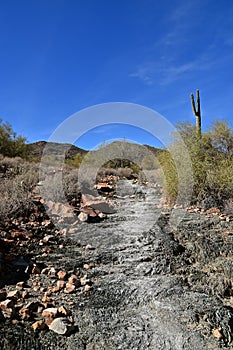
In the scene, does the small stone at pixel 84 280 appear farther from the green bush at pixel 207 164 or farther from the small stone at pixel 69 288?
the green bush at pixel 207 164

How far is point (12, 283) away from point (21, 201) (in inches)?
132

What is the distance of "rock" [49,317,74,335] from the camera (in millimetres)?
3117

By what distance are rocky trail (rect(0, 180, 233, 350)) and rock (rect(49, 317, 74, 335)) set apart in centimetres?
3

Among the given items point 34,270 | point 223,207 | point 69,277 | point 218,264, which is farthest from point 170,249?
point 223,207

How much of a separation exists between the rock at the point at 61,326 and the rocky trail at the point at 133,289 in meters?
0.03

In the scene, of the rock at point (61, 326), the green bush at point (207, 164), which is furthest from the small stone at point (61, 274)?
the green bush at point (207, 164)

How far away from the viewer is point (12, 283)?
417 centimetres

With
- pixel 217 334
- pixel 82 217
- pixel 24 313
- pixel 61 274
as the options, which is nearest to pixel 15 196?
pixel 82 217

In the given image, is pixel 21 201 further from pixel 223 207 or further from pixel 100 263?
pixel 223 207

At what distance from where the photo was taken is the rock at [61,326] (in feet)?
10.2

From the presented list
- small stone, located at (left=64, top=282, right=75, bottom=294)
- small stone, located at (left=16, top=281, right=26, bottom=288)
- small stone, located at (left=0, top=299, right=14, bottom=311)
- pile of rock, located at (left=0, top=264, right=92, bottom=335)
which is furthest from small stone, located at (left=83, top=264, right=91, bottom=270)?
small stone, located at (left=0, top=299, right=14, bottom=311)

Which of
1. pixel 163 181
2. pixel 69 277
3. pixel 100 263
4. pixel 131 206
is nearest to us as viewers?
pixel 69 277

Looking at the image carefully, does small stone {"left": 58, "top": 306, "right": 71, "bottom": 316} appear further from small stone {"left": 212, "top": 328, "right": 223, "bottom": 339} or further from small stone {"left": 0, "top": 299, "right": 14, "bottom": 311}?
small stone {"left": 212, "top": 328, "right": 223, "bottom": 339}

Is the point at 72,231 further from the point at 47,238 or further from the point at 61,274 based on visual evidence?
the point at 61,274
